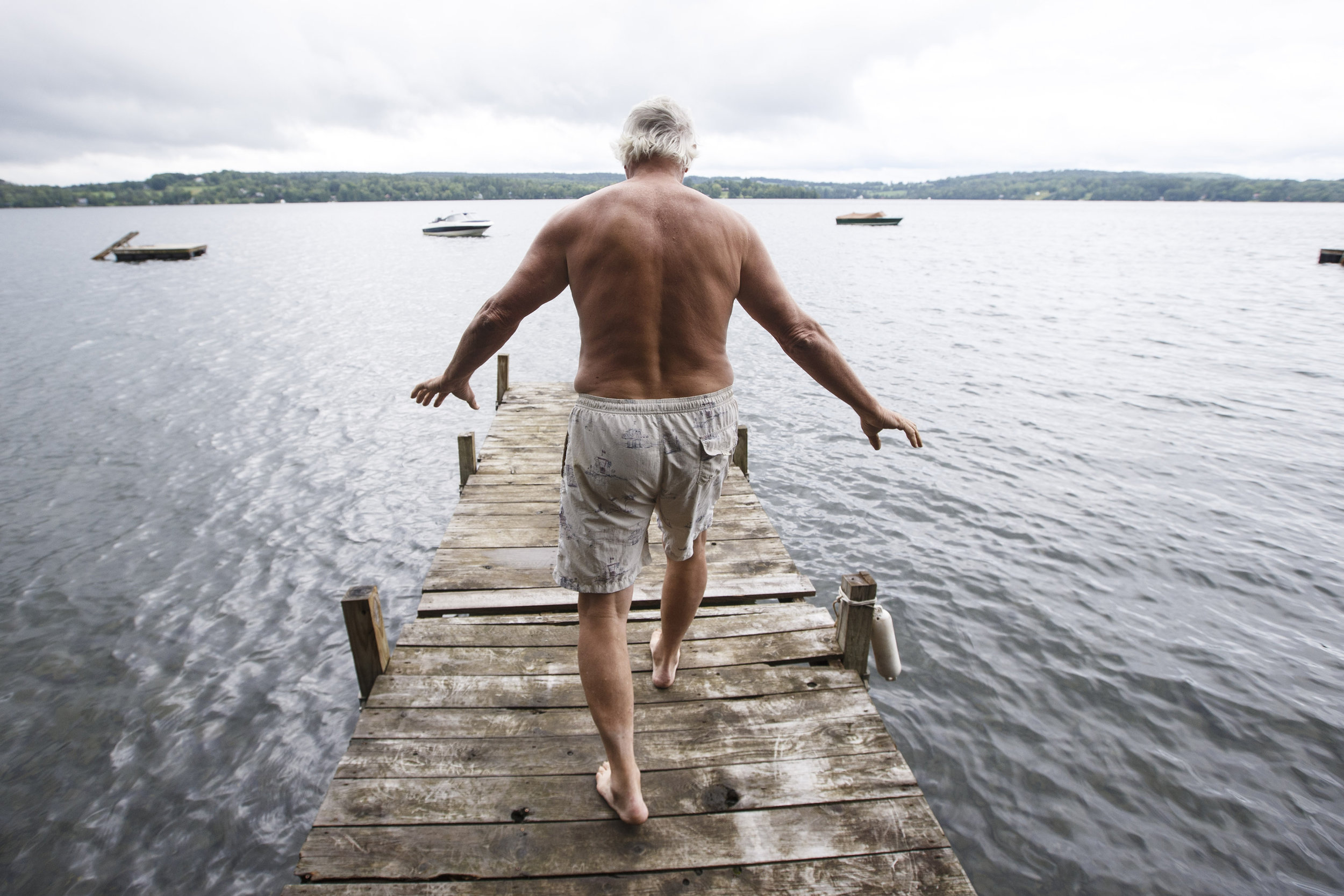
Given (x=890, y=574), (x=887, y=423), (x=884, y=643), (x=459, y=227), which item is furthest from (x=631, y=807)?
(x=459, y=227)

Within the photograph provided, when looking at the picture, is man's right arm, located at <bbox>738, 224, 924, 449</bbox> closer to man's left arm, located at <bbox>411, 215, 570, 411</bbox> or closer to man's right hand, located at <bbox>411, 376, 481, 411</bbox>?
man's left arm, located at <bbox>411, 215, 570, 411</bbox>

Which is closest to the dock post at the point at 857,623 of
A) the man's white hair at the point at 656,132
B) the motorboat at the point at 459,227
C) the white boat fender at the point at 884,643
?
the white boat fender at the point at 884,643

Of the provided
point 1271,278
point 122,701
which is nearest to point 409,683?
point 122,701

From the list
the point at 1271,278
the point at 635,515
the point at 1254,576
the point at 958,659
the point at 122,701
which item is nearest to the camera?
the point at 635,515

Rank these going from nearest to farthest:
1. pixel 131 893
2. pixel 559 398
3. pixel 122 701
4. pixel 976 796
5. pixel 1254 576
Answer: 1. pixel 131 893
2. pixel 976 796
3. pixel 122 701
4. pixel 1254 576
5. pixel 559 398

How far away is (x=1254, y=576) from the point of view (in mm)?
7105

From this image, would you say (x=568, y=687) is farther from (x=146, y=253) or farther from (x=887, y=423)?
(x=146, y=253)

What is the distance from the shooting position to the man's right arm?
8.08ft

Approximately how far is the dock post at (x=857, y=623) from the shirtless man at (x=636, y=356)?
1419 mm

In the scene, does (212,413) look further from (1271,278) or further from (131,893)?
(1271,278)

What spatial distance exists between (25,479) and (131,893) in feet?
27.5

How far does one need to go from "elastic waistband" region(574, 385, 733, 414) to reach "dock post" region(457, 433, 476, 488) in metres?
4.57

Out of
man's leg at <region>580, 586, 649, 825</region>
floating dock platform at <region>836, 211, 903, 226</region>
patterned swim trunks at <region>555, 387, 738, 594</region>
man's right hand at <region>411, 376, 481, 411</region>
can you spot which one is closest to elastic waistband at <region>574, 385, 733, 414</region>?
patterned swim trunks at <region>555, 387, 738, 594</region>

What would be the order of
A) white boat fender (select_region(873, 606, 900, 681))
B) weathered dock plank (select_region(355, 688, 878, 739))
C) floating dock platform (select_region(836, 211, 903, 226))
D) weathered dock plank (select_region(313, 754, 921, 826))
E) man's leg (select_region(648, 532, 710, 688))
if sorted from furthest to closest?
floating dock platform (select_region(836, 211, 903, 226)) < white boat fender (select_region(873, 606, 900, 681)) < weathered dock plank (select_region(355, 688, 878, 739)) < man's leg (select_region(648, 532, 710, 688)) < weathered dock plank (select_region(313, 754, 921, 826))
